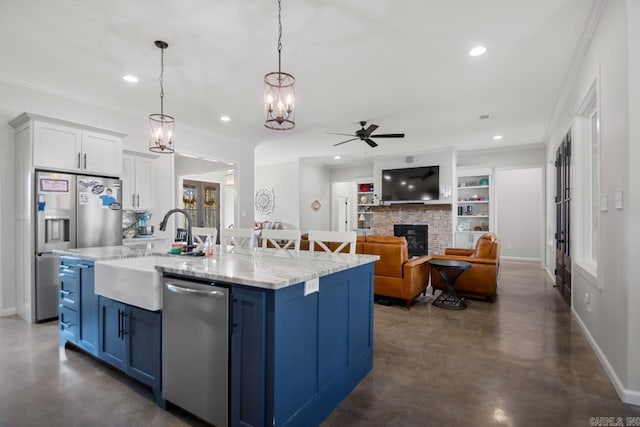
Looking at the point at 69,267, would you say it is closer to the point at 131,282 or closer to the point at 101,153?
the point at 131,282

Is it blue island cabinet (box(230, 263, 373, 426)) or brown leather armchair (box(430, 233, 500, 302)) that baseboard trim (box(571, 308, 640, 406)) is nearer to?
brown leather armchair (box(430, 233, 500, 302))

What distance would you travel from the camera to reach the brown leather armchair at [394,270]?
3.95 metres

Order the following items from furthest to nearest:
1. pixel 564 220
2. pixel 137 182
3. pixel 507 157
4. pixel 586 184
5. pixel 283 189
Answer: pixel 283 189
pixel 507 157
pixel 137 182
pixel 564 220
pixel 586 184

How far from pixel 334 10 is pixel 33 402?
3.48m

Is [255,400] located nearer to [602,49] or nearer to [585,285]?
[585,285]

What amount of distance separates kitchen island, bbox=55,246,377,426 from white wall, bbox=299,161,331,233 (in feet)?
23.3

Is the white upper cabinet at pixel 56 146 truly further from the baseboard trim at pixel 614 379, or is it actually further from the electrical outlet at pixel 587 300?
the electrical outlet at pixel 587 300

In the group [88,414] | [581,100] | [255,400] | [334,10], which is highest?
[334,10]

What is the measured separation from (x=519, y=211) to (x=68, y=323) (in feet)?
31.3

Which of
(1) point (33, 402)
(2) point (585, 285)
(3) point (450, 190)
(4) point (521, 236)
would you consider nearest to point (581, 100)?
(2) point (585, 285)

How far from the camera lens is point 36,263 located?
3.58 m

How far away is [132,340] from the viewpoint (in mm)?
2113

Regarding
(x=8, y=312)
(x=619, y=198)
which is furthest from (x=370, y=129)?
(x=8, y=312)

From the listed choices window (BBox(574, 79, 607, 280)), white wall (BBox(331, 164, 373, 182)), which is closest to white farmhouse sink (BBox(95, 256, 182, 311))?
window (BBox(574, 79, 607, 280))
